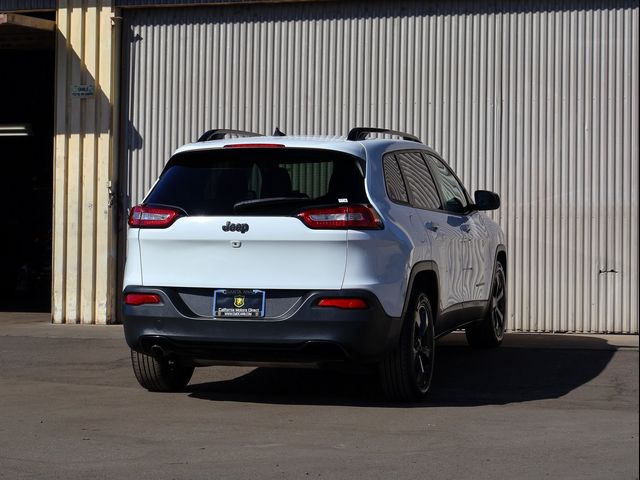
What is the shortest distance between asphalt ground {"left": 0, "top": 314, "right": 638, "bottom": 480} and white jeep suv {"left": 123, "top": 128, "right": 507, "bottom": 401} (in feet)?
1.45

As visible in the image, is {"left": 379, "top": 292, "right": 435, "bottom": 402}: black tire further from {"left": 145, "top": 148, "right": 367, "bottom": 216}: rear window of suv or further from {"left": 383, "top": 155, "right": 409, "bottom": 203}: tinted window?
{"left": 145, "top": 148, "right": 367, "bottom": 216}: rear window of suv

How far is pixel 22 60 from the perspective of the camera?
22.7 m

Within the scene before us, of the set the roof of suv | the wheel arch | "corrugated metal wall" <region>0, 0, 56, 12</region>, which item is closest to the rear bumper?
the wheel arch

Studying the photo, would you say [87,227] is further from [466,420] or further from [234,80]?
[466,420]

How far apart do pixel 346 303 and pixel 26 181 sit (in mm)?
18880

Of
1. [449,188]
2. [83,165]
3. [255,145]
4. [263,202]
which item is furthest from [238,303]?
[83,165]

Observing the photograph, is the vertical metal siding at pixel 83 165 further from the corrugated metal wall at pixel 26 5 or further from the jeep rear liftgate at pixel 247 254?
the jeep rear liftgate at pixel 247 254

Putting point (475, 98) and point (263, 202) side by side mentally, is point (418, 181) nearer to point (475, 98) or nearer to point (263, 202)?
point (263, 202)

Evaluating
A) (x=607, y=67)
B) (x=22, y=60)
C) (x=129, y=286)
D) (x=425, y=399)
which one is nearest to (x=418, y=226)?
(x=425, y=399)

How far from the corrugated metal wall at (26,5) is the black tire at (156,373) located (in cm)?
721

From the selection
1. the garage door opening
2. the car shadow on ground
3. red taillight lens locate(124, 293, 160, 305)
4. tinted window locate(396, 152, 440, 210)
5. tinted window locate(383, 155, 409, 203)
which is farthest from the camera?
the garage door opening

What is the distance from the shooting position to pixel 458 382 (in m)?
9.50

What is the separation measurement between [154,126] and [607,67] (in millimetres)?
5197

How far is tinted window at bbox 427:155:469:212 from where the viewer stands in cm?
982
